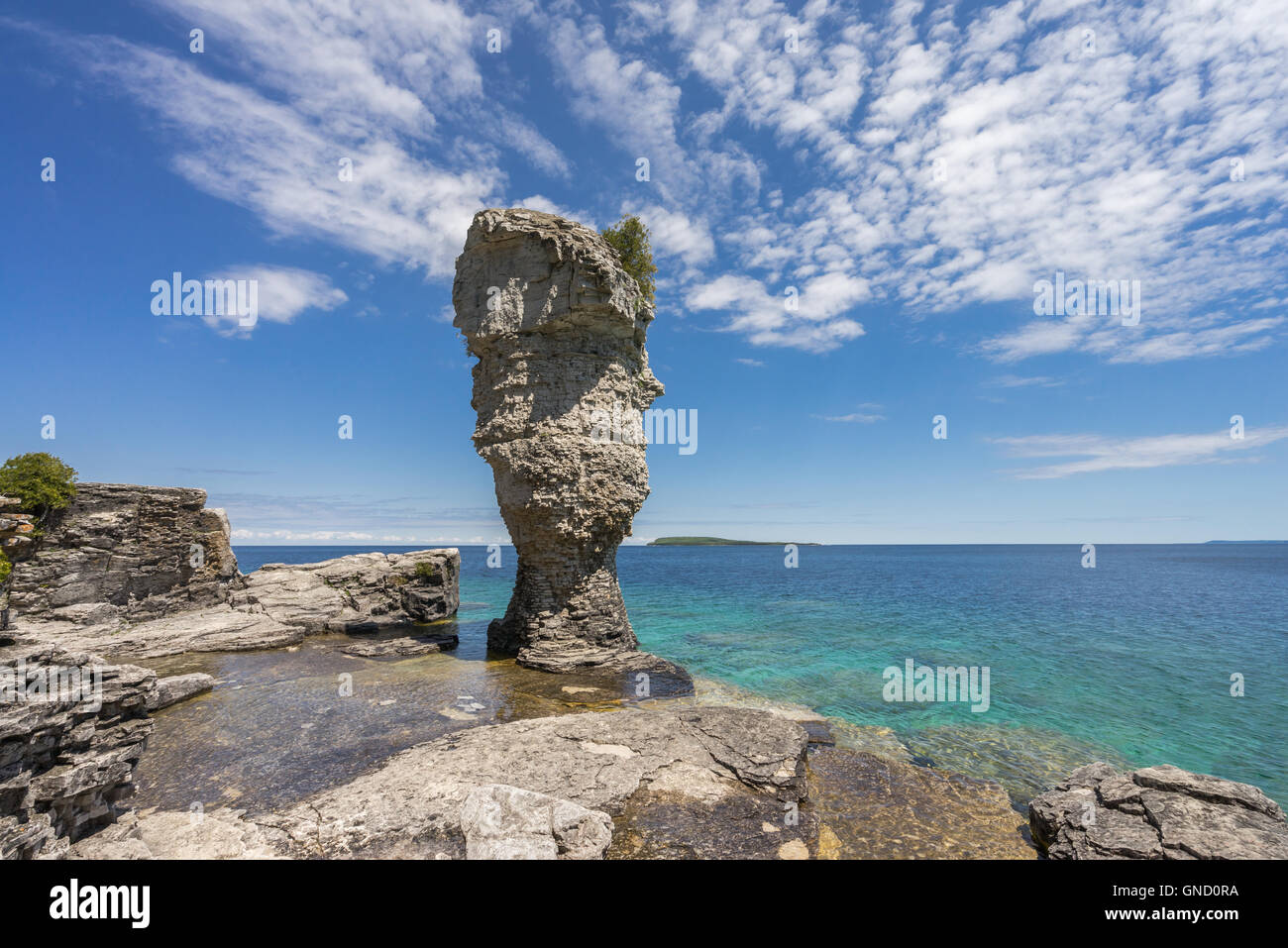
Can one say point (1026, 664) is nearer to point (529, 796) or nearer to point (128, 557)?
point (529, 796)

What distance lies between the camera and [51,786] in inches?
215

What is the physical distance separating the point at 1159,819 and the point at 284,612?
26.2 m

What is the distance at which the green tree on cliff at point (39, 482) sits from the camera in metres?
16.8

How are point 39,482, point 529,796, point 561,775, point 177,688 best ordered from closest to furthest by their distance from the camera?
point 529,796 → point 561,775 → point 177,688 → point 39,482

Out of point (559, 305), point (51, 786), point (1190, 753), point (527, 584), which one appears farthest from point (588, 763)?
point (1190, 753)

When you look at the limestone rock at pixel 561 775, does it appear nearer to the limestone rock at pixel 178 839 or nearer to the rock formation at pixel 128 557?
the limestone rock at pixel 178 839

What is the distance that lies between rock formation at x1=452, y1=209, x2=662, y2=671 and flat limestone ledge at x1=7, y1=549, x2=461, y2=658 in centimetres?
909

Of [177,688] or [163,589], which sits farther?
[163,589]

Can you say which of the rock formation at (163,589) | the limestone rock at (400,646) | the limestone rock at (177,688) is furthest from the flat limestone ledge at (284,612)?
the limestone rock at (177,688)

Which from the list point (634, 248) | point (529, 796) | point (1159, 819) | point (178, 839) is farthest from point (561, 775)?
point (634, 248)

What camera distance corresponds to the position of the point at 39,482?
56.0 ft
